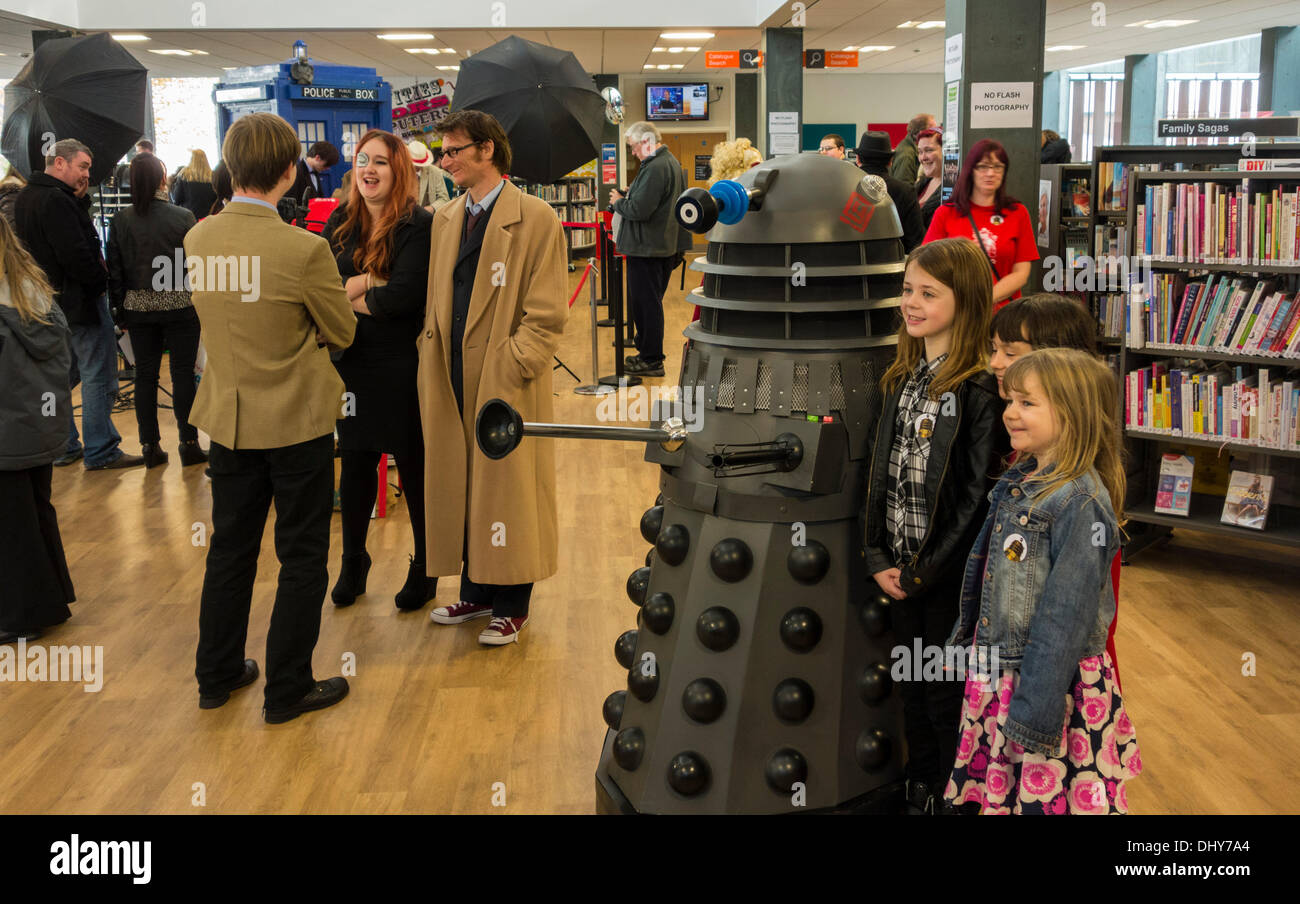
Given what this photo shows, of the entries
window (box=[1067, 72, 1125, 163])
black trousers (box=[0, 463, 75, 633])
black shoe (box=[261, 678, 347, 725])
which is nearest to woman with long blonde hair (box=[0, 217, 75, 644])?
black trousers (box=[0, 463, 75, 633])

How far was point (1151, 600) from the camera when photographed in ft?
13.7

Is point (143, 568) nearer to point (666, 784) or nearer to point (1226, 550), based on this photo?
point (666, 784)

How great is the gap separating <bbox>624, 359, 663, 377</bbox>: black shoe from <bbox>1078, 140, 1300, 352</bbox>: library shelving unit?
3727mm

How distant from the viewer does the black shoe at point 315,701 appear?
10.8ft

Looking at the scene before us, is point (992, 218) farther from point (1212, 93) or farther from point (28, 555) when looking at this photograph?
point (1212, 93)

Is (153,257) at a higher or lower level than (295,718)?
higher

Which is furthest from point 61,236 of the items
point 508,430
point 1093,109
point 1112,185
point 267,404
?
point 1093,109

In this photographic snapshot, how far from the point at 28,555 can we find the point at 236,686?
0.97 m

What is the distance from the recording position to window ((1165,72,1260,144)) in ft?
61.3

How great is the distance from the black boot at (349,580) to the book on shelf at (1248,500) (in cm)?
339

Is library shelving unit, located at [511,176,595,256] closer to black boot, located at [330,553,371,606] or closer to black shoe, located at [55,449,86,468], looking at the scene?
black shoe, located at [55,449,86,468]

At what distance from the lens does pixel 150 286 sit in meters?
5.91

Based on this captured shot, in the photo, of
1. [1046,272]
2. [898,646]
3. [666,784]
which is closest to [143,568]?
[666,784]

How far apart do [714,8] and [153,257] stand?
9407 mm
